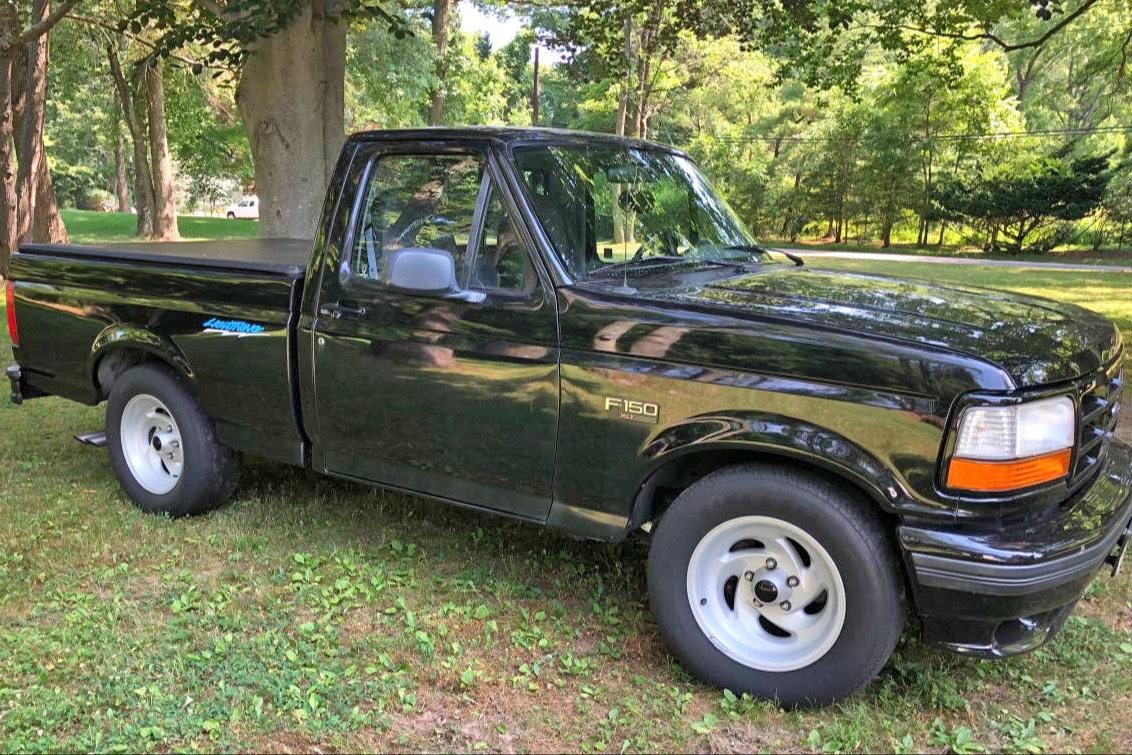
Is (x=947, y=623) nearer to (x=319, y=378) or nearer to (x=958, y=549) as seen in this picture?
(x=958, y=549)

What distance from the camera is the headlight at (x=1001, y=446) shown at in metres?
2.61

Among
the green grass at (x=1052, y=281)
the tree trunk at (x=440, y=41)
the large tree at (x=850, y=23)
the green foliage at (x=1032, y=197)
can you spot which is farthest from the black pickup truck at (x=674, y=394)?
the green foliage at (x=1032, y=197)

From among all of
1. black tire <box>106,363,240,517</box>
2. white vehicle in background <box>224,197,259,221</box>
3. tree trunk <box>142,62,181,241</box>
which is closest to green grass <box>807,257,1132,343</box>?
black tire <box>106,363,240,517</box>

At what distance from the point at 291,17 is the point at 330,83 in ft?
5.32

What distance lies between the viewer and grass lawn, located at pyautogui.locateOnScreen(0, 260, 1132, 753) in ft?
9.48

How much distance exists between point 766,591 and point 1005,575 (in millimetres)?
776

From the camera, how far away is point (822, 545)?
2848 mm

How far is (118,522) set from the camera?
463cm

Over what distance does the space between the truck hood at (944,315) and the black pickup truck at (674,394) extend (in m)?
0.02

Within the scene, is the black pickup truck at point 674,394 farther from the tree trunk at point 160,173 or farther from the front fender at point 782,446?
the tree trunk at point 160,173

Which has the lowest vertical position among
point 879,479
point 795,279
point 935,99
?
point 879,479

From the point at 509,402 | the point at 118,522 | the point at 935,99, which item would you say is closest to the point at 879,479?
the point at 509,402

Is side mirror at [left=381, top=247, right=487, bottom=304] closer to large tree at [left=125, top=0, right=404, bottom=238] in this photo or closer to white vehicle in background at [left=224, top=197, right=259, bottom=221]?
large tree at [left=125, top=0, right=404, bottom=238]

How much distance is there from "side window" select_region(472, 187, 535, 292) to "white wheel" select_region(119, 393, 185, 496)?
2293mm
